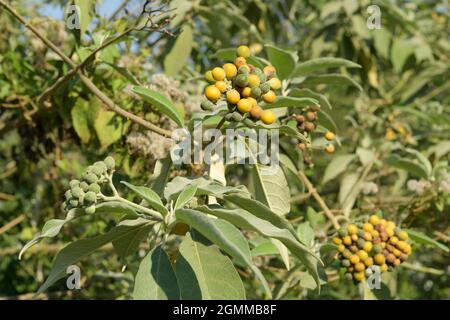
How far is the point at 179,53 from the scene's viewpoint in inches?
114

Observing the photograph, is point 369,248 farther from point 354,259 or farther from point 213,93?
point 213,93

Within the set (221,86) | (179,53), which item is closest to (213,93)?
(221,86)

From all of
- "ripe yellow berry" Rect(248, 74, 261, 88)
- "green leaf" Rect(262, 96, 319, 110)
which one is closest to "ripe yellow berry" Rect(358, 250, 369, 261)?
"green leaf" Rect(262, 96, 319, 110)

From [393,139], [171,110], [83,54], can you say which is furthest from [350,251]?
[393,139]

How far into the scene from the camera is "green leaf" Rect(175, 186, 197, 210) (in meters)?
1.32

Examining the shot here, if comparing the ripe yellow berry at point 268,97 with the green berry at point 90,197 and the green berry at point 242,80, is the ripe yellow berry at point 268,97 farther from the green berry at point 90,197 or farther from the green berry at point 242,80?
the green berry at point 90,197

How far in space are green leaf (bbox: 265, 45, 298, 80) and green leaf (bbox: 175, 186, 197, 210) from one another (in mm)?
878

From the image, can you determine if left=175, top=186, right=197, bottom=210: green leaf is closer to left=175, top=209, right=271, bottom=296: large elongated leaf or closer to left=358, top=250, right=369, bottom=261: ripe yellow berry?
left=175, top=209, right=271, bottom=296: large elongated leaf

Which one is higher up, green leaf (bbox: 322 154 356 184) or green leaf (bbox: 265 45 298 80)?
green leaf (bbox: 265 45 298 80)

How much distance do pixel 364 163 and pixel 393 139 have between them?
313 millimetres

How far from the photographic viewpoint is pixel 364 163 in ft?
9.89

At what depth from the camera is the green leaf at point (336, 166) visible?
2.94 meters

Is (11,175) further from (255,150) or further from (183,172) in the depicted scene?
(255,150)

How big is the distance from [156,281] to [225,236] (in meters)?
0.23
